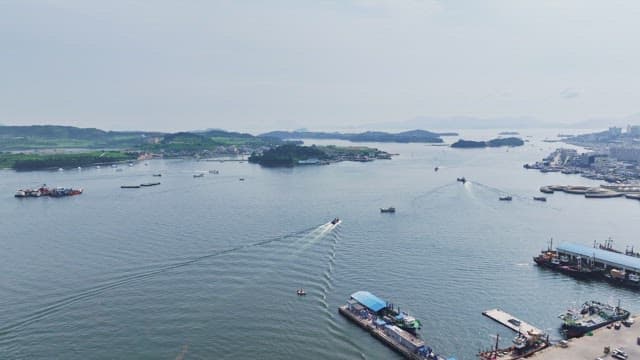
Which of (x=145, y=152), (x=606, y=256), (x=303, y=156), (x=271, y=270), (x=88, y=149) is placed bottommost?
(x=271, y=270)

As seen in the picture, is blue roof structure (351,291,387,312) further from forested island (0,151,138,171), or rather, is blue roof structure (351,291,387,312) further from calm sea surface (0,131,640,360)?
forested island (0,151,138,171)

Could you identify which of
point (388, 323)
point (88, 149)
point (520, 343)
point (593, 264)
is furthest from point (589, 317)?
point (88, 149)

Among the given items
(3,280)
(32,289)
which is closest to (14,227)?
(3,280)

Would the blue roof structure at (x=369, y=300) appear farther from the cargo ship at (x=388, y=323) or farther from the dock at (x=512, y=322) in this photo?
the dock at (x=512, y=322)

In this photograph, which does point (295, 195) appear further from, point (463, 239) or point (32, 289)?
point (32, 289)

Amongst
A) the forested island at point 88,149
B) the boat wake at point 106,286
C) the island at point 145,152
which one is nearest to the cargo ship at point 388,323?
the boat wake at point 106,286

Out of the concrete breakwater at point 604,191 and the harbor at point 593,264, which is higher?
the concrete breakwater at point 604,191

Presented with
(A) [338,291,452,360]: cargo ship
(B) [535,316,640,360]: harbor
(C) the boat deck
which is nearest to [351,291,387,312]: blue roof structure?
(A) [338,291,452,360]: cargo ship

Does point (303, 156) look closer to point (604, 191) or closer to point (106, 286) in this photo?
point (604, 191)
